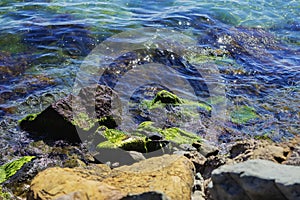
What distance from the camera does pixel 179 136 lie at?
7.62 m

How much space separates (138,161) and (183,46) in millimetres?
5984

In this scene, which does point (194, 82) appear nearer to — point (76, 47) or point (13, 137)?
point (76, 47)

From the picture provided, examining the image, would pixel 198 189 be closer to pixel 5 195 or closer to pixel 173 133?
pixel 173 133

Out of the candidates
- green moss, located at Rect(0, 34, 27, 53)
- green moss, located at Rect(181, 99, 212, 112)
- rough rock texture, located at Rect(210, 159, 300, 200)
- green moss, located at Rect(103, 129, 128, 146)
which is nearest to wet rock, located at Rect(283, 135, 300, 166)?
rough rock texture, located at Rect(210, 159, 300, 200)

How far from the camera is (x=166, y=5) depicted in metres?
14.9

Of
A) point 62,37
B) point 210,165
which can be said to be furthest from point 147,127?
point 62,37

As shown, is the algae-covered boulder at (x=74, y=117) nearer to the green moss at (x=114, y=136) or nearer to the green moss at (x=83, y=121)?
the green moss at (x=83, y=121)

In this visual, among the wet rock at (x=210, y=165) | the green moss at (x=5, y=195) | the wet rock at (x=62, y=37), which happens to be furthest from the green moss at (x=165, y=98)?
the green moss at (x=5, y=195)

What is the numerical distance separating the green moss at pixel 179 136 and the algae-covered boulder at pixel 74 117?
1.04 metres

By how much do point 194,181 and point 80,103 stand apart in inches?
122

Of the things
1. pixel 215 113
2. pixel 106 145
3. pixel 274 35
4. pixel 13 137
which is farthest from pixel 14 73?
pixel 274 35

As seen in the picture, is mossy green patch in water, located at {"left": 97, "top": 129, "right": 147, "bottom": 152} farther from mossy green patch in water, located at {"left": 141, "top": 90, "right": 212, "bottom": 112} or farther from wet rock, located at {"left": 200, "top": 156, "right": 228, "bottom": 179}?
mossy green patch in water, located at {"left": 141, "top": 90, "right": 212, "bottom": 112}

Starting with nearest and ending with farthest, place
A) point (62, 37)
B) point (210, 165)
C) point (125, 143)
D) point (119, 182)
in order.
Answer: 1. point (119, 182)
2. point (210, 165)
3. point (125, 143)
4. point (62, 37)

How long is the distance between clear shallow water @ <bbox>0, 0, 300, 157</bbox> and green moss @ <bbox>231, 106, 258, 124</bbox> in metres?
0.13
